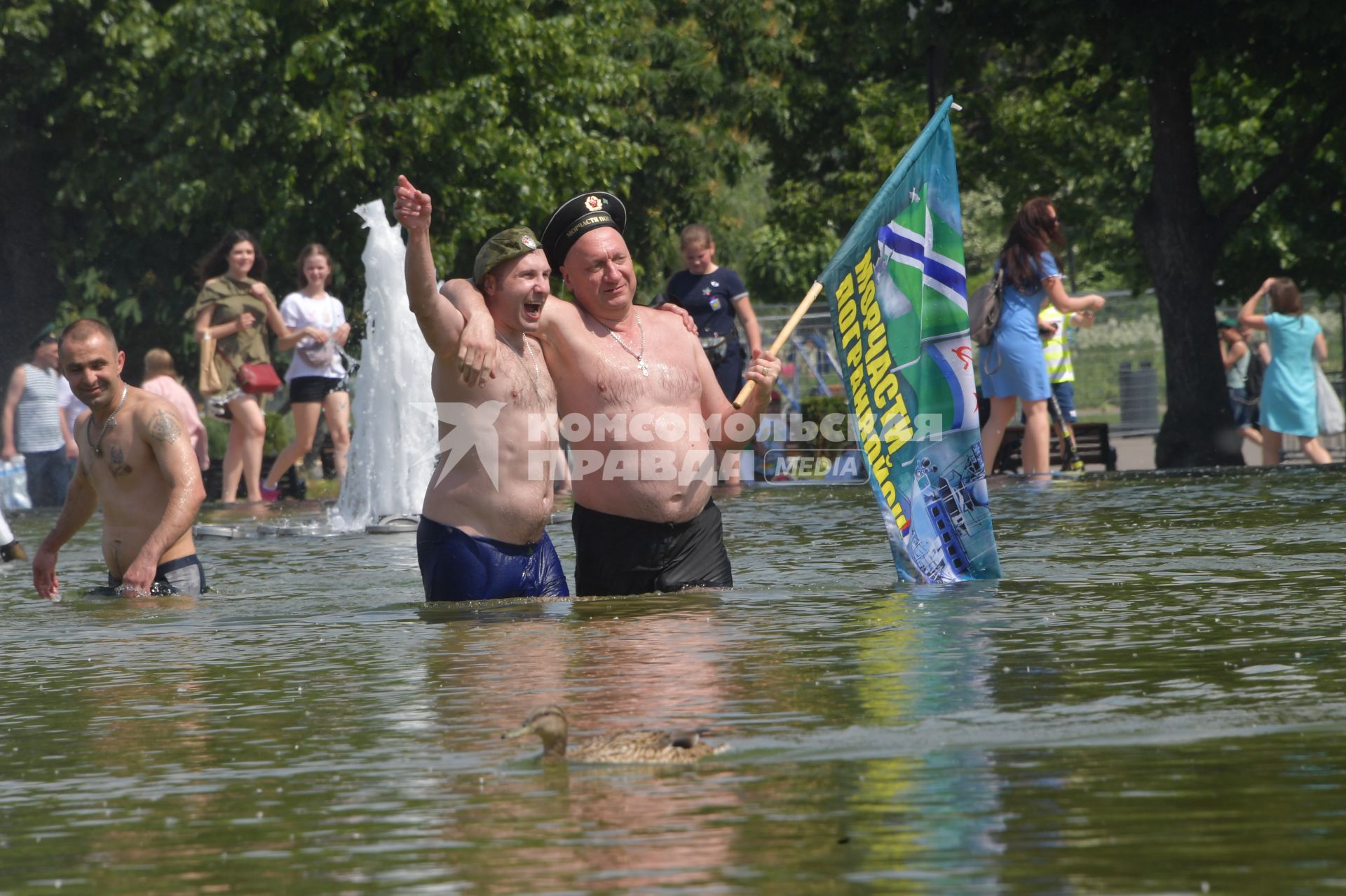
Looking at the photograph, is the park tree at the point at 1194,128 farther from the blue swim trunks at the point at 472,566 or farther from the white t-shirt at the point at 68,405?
the blue swim trunks at the point at 472,566

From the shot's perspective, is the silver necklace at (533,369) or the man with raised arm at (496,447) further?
the silver necklace at (533,369)

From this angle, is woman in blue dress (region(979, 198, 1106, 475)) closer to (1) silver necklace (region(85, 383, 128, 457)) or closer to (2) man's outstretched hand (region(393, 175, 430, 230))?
(1) silver necklace (region(85, 383, 128, 457))

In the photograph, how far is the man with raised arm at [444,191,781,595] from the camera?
7.79 m

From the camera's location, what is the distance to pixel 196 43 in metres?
26.5

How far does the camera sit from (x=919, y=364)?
807 cm

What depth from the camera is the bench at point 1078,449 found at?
18.7 meters

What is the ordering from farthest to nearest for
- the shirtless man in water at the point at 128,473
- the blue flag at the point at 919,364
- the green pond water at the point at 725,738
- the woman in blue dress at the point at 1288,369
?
the woman in blue dress at the point at 1288,369 < the shirtless man in water at the point at 128,473 < the blue flag at the point at 919,364 < the green pond water at the point at 725,738

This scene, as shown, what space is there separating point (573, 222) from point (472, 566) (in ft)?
4.08

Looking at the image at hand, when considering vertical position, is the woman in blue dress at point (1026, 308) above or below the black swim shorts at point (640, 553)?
above

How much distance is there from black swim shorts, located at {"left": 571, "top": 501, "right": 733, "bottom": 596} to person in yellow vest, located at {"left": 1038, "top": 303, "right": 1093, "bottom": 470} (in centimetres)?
806

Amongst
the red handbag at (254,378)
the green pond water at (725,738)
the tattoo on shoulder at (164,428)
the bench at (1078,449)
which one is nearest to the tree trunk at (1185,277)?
the bench at (1078,449)

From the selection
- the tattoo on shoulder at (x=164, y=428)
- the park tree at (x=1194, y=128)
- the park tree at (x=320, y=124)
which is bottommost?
the tattoo on shoulder at (x=164, y=428)

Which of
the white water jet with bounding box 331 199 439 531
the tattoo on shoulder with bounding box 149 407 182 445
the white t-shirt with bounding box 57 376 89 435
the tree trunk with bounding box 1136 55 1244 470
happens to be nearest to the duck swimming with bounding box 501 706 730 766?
the tattoo on shoulder with bounding box 149 407 182 445

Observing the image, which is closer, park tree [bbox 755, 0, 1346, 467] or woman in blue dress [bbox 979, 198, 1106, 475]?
woman in blue dress [bbox 979, 198, 1106, 475]
